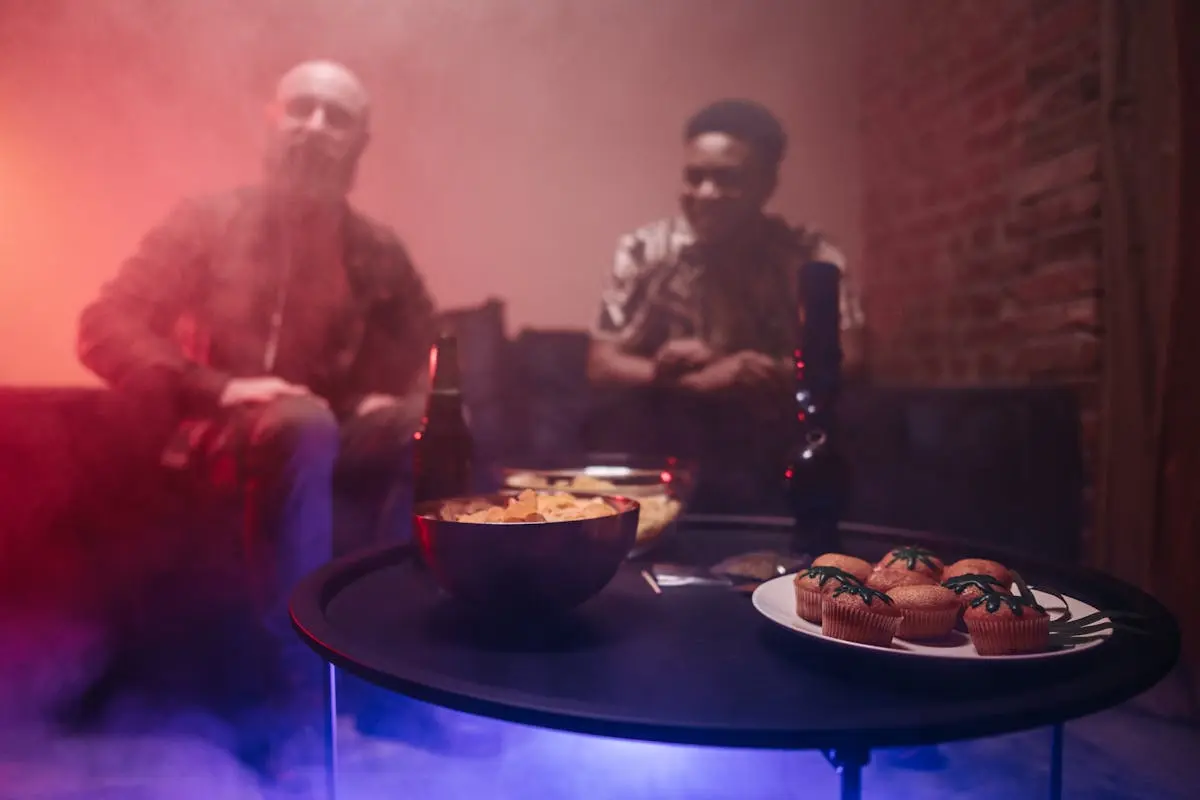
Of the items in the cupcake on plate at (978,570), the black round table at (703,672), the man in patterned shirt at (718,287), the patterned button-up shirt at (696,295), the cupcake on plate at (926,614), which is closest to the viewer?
the black round table at (703,672)

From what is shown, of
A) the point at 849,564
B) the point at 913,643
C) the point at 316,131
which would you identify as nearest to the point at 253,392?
the point at 316,131

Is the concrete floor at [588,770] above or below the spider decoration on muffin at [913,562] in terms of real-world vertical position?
below

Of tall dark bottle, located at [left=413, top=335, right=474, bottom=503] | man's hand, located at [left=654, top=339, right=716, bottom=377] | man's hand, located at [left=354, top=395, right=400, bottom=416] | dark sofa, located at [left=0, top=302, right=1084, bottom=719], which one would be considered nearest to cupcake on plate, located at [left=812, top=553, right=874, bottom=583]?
tall dark bottle, located at [left=413, top=335, right=474, bottom=503]

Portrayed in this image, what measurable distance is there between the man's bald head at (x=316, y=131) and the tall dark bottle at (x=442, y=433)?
1412 mm

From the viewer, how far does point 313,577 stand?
32.4 inches

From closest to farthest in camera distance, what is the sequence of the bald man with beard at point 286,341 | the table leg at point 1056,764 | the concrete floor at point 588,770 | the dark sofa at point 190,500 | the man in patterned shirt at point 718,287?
the table leg at point 1056,764 → the concrete floor at point 588,770 → the dark sofa at point 190,500 → the bald man with beard at point 286,341 → the man in patterned shirt at point 718,287

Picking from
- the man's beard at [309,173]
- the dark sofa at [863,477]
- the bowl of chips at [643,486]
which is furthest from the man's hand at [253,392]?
the bowl of chips at [643,486]

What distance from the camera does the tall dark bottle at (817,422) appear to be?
945mm

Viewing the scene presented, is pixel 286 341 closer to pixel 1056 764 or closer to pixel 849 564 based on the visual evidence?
pixel 849 564

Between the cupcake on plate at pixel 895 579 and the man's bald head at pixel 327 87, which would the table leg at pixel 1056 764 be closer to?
the cupcake on plate at pixel 895 579

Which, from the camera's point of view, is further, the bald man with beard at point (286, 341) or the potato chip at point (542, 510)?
the bald man with beard at point (286, 341)

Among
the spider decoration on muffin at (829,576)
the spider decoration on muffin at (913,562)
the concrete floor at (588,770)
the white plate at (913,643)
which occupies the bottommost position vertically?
the concrete floor at (588,770)

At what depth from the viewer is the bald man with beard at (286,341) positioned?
1.80 metres

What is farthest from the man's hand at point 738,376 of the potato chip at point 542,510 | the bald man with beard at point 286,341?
the potato chip at point 542,510
